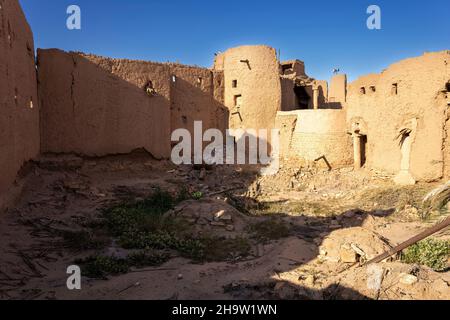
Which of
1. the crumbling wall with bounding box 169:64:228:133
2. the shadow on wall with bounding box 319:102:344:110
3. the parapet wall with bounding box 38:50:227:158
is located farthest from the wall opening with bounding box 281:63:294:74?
the parapet wall with bounding box 38:50:227:158

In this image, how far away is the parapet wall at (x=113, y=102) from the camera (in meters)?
12.1

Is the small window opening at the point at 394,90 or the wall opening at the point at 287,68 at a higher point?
the wall opening at the point at 287,68

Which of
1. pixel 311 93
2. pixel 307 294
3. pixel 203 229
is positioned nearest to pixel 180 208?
pixel 203 229

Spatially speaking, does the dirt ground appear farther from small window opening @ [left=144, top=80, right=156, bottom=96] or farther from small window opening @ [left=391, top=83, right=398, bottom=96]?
small window opening @ [left=391, top=83, right=398, bottom=96]

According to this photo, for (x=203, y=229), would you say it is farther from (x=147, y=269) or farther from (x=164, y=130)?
(x=164, y=130)

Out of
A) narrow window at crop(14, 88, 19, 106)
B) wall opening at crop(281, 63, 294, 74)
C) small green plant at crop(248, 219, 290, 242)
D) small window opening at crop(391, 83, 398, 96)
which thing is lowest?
small green plant at crop(248, 219, 290, 242)

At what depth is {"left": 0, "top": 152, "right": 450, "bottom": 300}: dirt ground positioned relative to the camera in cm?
566

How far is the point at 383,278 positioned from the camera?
5652 mm

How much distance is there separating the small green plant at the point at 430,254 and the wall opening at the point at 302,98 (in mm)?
16235

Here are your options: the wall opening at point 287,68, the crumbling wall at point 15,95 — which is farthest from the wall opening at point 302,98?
the crumbling wall at point 15,95

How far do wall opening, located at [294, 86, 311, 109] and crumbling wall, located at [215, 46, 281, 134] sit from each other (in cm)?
489

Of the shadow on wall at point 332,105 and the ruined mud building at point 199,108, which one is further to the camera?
the shadow on wall at point 332,105

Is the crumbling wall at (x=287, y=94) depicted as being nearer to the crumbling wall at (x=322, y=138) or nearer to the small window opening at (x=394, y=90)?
the crumbling wall at (x=322, y=138)

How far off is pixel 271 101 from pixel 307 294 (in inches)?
529
